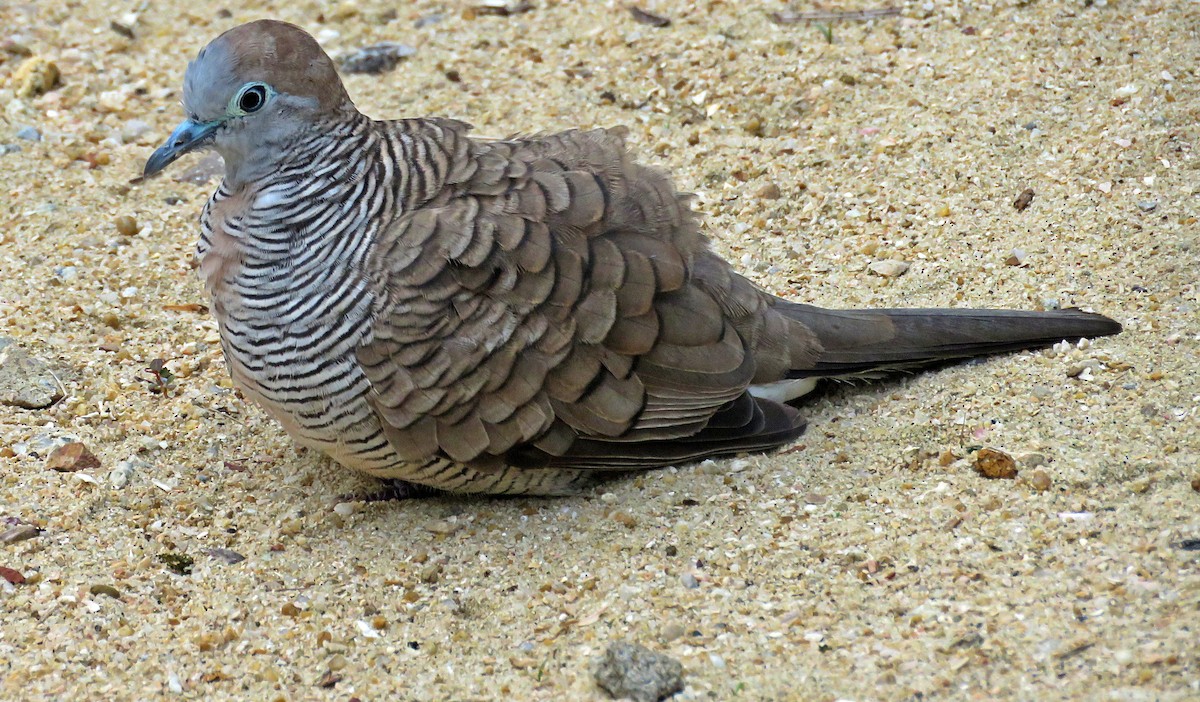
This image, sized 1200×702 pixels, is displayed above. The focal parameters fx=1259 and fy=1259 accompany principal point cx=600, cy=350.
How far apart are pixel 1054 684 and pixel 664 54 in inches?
167

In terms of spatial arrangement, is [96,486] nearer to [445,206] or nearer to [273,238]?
[273,238]

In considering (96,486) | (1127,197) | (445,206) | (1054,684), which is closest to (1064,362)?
(1127,197)

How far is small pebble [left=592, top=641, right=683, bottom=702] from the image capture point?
338cm

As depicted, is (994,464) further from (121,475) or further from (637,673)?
(121,475)

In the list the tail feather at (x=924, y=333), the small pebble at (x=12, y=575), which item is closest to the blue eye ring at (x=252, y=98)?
the small pebble at (x=12, y=575)

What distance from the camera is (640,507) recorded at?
4297mm

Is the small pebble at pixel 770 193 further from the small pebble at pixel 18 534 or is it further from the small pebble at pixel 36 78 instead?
the small pebble at pixel 36 78

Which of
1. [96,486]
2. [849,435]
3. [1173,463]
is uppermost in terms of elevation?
[1173,463]

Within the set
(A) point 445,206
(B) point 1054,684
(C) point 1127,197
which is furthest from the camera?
(C) point 1127,197

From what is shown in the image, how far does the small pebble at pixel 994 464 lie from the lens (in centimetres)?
406

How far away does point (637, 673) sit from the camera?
340 cm

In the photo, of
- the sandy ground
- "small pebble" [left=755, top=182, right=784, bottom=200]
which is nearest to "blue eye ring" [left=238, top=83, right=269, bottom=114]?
the sandy ground

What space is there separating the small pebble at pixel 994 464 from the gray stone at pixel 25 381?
3.40 m

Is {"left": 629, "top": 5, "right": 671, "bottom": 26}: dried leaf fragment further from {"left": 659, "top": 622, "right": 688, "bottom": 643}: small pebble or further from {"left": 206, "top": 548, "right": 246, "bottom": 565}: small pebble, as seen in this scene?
{"left": 659, "top": 622, "right": 688, "bottom": 643}: small pebble
